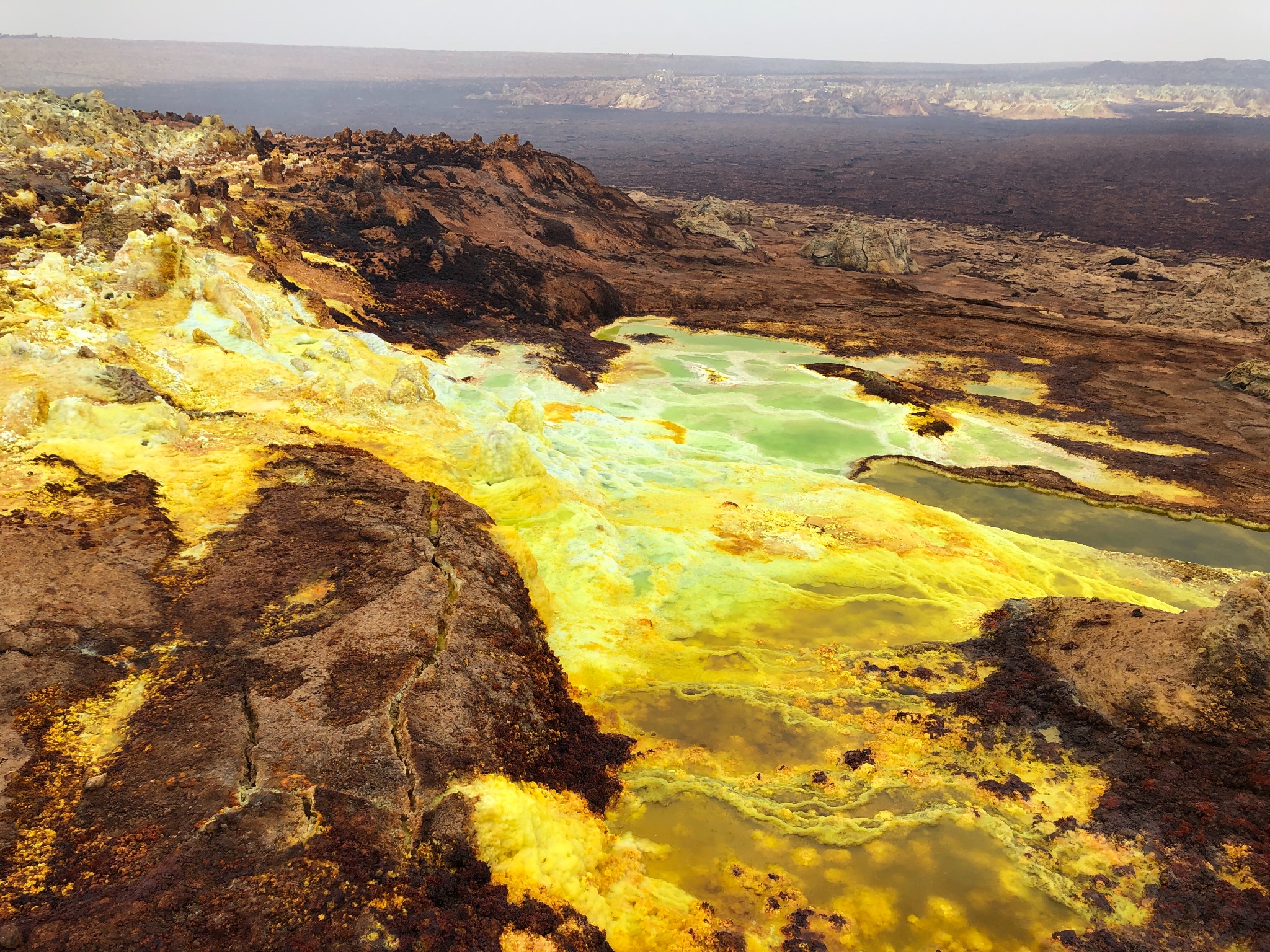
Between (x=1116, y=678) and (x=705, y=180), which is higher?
(x=705, y=180)

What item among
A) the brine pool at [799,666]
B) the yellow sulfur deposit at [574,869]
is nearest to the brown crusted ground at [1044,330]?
the brine pool at [799,666]

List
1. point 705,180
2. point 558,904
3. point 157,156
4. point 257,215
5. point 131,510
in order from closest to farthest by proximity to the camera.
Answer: point 558,904 < point 131,510 < point 257,215 < point 157,156 < point 705,180

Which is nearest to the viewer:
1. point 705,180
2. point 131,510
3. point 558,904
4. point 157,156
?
point 558,904

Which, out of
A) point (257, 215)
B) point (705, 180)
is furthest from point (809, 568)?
point (705, 180)

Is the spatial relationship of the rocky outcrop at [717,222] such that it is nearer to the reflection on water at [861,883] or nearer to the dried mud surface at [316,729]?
the dried mud surface at [316,729]

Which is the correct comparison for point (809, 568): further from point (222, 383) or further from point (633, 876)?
point (222, 383)

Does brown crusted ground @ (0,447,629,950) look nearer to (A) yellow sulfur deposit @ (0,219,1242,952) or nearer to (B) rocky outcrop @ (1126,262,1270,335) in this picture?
(A) yellow sulfur deposit @ (0,219,1242,952)

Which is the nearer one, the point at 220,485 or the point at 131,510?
the point at 131,510

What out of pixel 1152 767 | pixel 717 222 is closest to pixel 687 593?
pixel 1152 767
